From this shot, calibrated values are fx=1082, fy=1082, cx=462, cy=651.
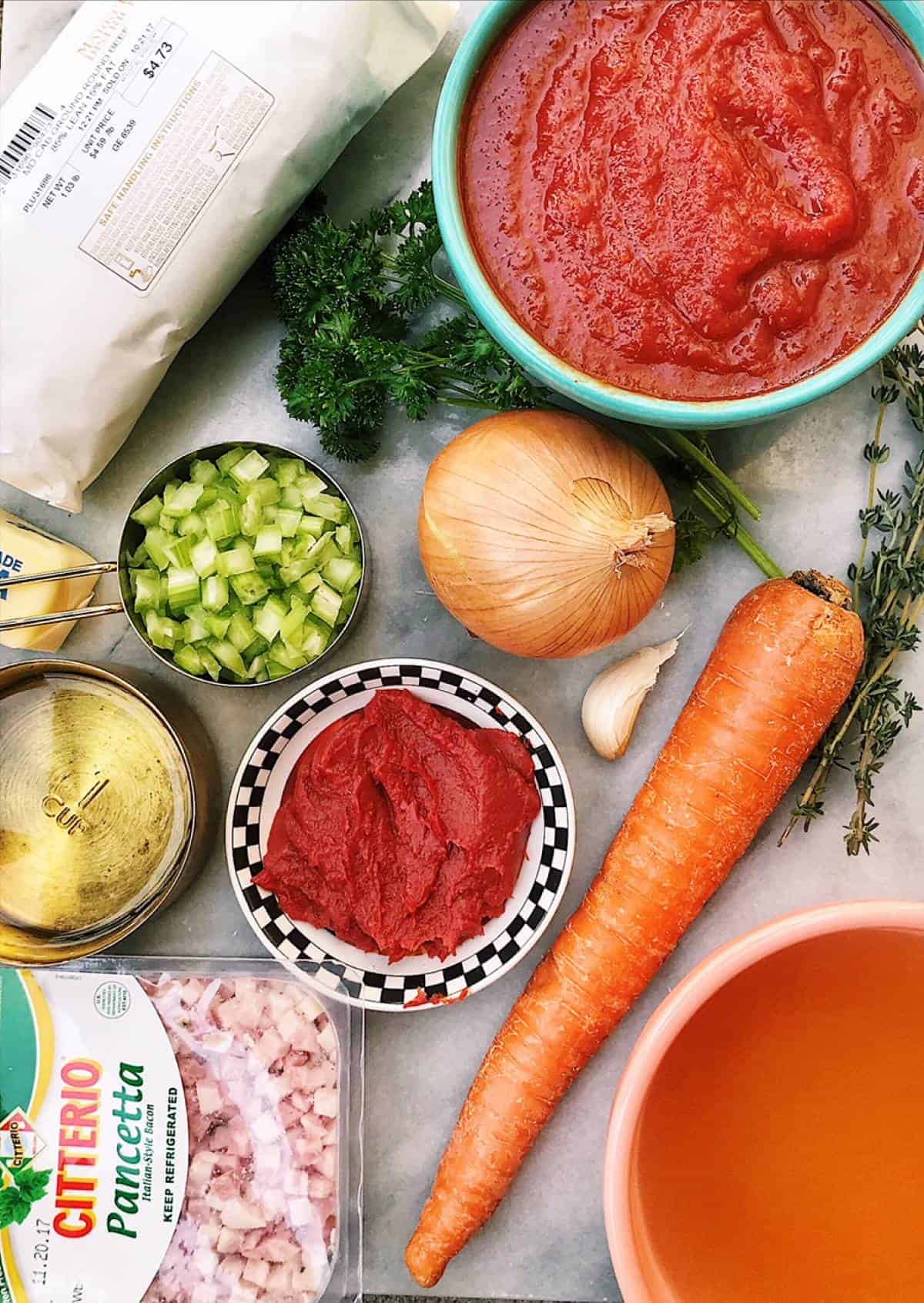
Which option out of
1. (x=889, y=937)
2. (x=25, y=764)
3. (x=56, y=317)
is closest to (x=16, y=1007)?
(x=25, y=764)

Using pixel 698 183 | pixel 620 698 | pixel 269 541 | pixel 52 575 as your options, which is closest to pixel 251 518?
pixel 269 541

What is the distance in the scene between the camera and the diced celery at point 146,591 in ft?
5.38

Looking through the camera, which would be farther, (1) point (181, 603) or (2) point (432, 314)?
(2) point (432, 314)

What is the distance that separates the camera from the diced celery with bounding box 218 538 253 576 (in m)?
1.62

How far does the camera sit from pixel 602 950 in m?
1.67

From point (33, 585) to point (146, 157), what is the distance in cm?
65

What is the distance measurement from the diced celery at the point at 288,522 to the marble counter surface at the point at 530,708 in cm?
19

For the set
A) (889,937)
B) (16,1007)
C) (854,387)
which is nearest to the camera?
(889,937)

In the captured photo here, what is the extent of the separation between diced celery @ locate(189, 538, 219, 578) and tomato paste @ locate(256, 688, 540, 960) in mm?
310

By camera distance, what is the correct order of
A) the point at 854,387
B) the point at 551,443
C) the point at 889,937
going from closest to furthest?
the point at 889,937
the point at 551,443
the point at 854,387

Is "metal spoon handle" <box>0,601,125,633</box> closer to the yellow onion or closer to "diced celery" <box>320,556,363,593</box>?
"diced celery" <box>320,556,363,593</box>

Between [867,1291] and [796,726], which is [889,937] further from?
[867,1291]

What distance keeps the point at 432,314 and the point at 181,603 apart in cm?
62

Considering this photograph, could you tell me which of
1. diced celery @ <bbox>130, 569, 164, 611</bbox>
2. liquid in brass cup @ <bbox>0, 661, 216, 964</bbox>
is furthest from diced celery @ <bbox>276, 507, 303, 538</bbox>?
liquid in brass cup @ <bbox>0, 661, 216, 964</bbox>
